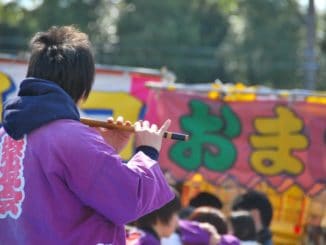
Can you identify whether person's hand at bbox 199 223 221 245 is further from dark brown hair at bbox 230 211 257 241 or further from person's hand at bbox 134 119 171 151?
person's hand at bbox 134 119 171 151

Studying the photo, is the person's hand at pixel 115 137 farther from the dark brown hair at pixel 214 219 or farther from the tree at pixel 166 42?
the tree at pixel 166 42

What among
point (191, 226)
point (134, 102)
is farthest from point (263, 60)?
point (191, 226)

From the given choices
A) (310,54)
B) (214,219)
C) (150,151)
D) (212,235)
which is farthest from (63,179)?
(310,54)

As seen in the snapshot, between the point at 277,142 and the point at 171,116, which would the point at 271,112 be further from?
the point at 171,116

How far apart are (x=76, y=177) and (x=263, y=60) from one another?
23613 mm

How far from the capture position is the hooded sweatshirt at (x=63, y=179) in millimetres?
2082

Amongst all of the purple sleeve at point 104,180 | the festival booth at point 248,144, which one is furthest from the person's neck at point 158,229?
the festival booth at point 248,144

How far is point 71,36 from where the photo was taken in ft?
7.47

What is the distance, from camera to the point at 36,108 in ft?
6.98

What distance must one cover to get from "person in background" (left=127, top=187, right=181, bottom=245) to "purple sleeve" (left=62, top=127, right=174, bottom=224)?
167 cm

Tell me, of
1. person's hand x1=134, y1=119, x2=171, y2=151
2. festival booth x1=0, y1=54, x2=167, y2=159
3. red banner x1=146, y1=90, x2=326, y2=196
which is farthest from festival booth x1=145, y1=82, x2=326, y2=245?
person's hand x1=134, y1=119, x2=171, y2=151

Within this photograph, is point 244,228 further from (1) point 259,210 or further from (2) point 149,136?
(2) point 149,136

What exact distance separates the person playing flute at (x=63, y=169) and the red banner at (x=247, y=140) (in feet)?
13.0

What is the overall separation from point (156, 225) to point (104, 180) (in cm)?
195
